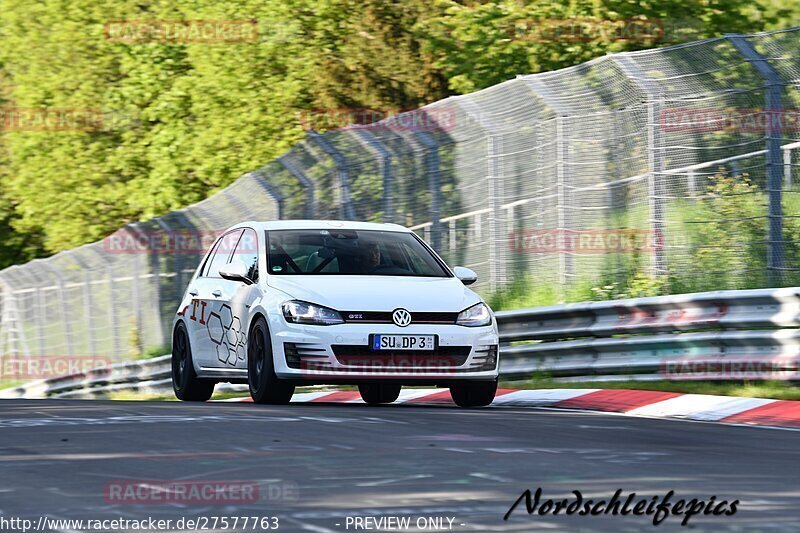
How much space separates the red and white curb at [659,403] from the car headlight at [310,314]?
198cm

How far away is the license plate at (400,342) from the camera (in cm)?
1196

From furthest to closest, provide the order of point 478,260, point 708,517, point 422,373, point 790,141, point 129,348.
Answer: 1. point 129,348
2. point 478,260
3. point 790,141
4. point 422,373
5. point 708,517

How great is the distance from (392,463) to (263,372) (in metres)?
4.70

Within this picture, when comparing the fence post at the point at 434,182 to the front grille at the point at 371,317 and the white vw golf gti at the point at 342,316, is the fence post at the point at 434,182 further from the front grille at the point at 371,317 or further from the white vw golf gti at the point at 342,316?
the front grille at the point at 371,317

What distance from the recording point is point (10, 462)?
311 inches

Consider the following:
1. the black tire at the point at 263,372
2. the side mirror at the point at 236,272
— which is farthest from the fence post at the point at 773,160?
the side mirror at the point at 236,272

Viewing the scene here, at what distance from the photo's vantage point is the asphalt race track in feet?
20.5

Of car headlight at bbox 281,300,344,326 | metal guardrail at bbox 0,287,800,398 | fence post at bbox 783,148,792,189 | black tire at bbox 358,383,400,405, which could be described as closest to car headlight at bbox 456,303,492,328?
car headlight at bbox 281,300,344,326

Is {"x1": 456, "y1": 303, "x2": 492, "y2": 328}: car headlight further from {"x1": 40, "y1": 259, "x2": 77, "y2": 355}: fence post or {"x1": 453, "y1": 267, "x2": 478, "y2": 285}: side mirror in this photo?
{"x1": 40, "y1": 259, "x2": 77, "y2": 355}: fence post

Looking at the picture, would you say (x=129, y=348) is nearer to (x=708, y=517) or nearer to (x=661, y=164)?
(x=661, y=164)

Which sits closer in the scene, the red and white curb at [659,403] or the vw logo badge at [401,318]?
the red and white curb at [659,403]

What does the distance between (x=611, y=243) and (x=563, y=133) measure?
118 centimetres

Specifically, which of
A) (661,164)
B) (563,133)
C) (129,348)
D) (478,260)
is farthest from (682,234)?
(129,348)

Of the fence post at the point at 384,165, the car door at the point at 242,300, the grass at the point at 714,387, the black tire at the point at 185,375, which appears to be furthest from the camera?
the fence post at the point at 384,165
